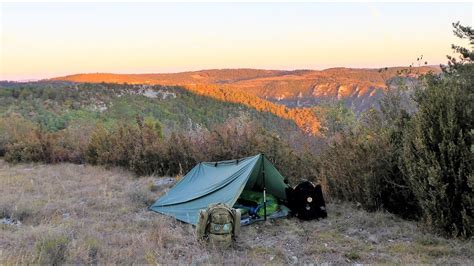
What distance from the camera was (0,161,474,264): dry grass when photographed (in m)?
4.27

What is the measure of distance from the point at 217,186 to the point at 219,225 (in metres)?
1.60

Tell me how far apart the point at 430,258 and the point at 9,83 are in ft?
138

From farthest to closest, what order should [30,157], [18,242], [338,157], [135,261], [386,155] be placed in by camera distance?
[30,157], [338,157], [386,155], [18,242], [135,261]

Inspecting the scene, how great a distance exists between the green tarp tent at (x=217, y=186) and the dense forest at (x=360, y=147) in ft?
3.88

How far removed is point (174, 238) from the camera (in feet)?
16.6

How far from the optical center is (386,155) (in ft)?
19.7

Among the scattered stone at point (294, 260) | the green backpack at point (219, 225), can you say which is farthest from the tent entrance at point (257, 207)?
the scattered stone at point (294, 260)

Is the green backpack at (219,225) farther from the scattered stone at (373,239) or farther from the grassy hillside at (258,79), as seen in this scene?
the grassy hillside at (258,79)

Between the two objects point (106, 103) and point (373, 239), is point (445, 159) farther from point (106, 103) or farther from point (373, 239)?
point (106, 103)

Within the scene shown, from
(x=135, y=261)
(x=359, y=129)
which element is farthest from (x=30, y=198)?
(x=359, y=129)

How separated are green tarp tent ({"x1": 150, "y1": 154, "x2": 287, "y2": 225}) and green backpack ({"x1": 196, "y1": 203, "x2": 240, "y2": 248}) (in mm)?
833

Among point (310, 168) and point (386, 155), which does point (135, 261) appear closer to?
point (386, 155)

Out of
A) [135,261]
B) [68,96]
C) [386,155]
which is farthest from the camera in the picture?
[68,96]

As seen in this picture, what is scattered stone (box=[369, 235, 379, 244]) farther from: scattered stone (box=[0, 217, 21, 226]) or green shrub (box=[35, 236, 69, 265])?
scattered stone (box=[0, 217, 21, 226])
